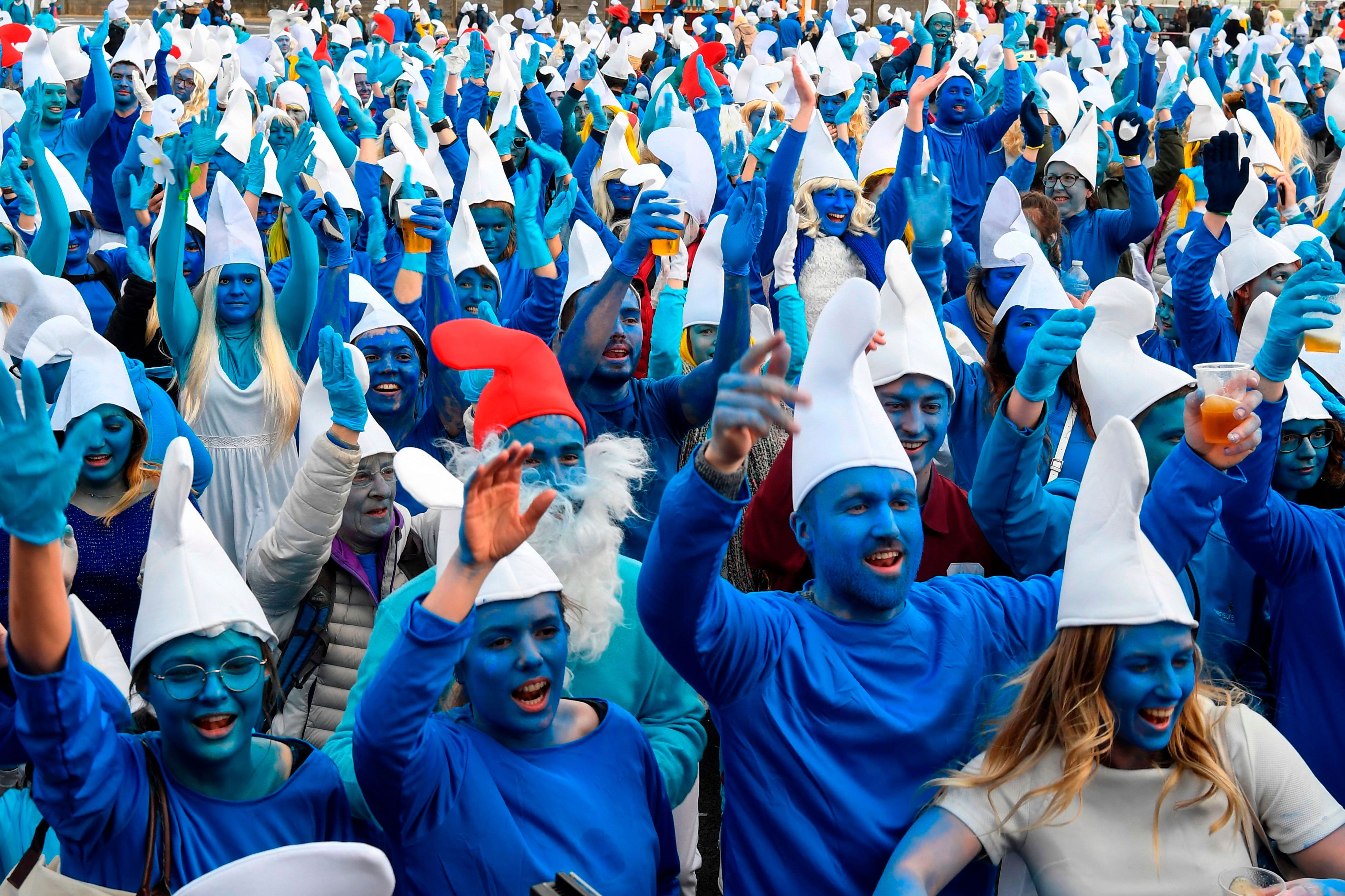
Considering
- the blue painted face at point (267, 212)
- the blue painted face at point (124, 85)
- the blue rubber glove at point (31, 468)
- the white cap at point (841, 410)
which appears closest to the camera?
the blue rubber glove at point (31, 468)

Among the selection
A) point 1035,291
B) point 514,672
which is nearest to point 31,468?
point 514,672

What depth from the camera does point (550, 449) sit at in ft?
11.5

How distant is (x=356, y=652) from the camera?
3.66 meters

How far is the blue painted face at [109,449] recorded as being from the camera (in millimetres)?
3926

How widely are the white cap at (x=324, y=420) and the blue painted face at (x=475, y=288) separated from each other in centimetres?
160

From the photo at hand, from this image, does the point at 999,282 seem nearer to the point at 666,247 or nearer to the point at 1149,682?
the point at 666,247

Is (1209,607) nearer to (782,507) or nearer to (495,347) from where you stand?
(782,507)

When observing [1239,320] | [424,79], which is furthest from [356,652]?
[424,79]

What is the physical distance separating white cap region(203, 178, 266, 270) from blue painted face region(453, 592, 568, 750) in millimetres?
2965

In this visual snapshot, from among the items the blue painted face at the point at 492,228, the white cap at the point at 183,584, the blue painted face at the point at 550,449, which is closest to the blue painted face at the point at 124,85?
the blue painted face at the point at 492,228

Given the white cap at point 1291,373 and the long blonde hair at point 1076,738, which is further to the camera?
the white cap at point 1291,373

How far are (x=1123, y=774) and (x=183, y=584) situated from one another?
5.88ft

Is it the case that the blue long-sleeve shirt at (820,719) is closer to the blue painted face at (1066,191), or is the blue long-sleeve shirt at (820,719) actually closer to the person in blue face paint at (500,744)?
the person in blue face paint at (500,744)

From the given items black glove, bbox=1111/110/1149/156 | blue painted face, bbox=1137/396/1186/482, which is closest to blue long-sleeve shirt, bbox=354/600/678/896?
blue painted face, bbox=1137/396/1186/482
